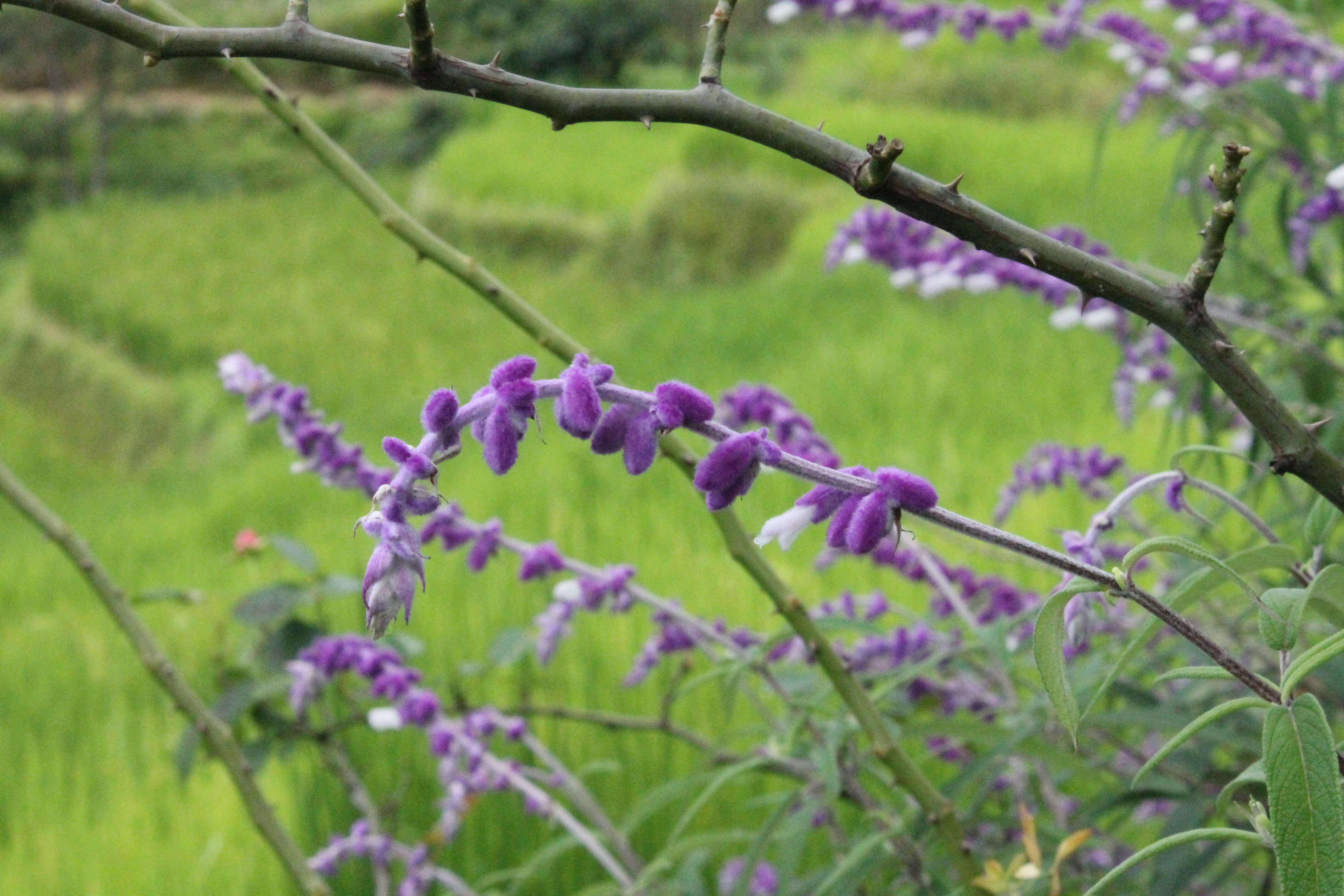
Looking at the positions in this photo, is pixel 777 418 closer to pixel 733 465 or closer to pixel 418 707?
pixel 418 707

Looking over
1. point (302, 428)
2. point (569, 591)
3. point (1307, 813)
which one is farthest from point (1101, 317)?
point (1307, 813)

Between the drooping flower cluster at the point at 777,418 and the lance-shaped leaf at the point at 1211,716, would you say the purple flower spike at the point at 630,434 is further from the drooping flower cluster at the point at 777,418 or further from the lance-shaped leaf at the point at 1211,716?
the drooping flower cluster at the point at 777,418

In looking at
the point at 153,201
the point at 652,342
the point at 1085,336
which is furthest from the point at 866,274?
the point at 153,201

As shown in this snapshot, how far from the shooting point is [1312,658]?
287 millimetres

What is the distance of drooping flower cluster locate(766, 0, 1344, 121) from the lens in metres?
1.03

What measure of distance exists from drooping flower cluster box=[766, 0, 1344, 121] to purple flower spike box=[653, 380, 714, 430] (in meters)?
0.78

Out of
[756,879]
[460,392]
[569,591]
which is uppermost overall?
[569,591]

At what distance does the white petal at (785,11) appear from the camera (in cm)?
100

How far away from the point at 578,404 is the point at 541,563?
1.58 ft

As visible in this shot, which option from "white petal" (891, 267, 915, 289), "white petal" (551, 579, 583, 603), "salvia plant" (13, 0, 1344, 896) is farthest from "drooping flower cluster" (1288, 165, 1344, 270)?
"white petal" (551, 579, 583, 603)

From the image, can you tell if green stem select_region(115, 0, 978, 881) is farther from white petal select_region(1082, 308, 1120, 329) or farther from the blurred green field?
white petal select_region(1082, 308, 1120, 329)

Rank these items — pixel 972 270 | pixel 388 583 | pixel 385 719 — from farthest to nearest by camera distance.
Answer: pixel 972 270, pixel 385 719, pixel 388 583

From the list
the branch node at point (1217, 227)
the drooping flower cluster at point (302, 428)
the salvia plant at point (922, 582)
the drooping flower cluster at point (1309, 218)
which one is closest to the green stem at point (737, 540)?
the salvia plant at point (922, 582)

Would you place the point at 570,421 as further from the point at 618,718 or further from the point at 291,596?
the point at 291,596
